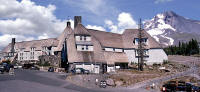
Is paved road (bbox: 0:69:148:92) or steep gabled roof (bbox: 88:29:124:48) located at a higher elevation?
steep gabled roof (bbox: 88:29:124:48)

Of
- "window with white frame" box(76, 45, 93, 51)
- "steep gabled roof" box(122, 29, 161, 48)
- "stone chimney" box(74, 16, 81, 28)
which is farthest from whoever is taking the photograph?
"steep gabled roof" box(122, 29, 161, 48)

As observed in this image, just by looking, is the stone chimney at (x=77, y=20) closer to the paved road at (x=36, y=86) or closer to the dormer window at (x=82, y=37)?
the dormer window at (x=82, y=37)

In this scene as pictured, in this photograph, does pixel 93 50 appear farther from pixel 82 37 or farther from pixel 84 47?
pixel 82 37

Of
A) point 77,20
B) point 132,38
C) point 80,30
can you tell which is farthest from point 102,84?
point 132,38

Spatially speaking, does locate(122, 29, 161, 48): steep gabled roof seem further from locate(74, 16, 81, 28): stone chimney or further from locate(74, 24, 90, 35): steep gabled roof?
locate(74, 16, 81, 28): stone chimney

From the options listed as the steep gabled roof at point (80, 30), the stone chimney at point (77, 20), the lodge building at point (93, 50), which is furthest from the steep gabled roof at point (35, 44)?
the steep gabled roof at point (80, 30)

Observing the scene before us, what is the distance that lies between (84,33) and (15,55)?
49.7 meters

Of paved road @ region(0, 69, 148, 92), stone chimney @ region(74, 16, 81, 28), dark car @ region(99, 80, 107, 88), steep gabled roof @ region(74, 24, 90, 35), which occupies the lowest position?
dark car @ region(99, 80, 107, 88)

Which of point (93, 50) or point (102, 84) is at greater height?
point (93, 50)

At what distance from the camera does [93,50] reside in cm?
6525

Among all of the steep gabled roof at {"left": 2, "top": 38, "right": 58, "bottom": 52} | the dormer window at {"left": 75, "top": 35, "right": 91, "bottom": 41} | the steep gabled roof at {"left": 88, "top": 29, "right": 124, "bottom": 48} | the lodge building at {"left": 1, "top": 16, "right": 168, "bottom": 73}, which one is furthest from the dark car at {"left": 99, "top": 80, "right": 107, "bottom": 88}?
the steep gabled roof at {"left": 2, "top": 38, "right": 58, "bottom": 52}

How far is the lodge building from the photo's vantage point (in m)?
62.2

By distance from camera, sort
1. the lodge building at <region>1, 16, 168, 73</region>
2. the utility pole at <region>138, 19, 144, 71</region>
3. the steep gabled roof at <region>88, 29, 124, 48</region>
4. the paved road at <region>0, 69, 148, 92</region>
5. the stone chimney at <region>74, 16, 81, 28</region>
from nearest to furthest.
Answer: the paved road at <region>0, 69, 148, 92</region>, the lodge building at <region>1, 16, 168, 73</region>, the utility pole at <region>138, 19, 144, 71</region>, the stone chimney at <region>74, 16, 81, 28</region>, the steep gabled roof at <region>88, 29, 124, 48</region>

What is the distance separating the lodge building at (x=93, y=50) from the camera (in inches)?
2450
